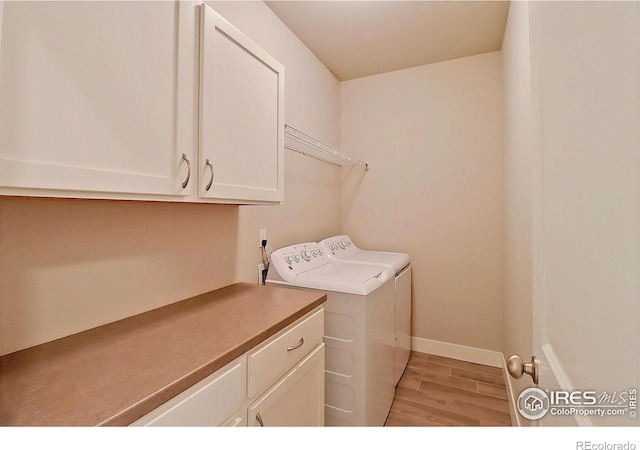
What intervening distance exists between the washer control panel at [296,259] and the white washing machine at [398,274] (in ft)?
0.54

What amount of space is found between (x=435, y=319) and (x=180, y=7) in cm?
288

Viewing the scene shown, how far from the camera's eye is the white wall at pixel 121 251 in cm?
86

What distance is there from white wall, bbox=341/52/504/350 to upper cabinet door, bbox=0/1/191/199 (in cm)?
223

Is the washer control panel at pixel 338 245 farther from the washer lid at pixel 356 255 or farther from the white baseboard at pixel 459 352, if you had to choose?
the white baseboard at pixel 459 352

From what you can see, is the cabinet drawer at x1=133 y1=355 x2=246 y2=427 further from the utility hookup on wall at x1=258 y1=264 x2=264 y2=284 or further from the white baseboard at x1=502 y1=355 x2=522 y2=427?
the white baseboard at x1=502 y1=355 x2=522 y2=427

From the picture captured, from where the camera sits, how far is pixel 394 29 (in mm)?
2176

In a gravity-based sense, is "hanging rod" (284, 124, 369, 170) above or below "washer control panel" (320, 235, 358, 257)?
above

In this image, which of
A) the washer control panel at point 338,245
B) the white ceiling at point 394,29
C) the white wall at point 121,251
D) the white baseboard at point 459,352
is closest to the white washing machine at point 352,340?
the white wall at point 121,251

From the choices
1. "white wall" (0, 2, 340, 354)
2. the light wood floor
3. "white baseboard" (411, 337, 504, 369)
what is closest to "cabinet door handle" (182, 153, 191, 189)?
"white wall" (0, 2, 340, 354)

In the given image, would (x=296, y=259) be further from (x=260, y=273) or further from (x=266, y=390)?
(x=266, y=390)

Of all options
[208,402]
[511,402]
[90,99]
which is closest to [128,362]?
[208,402]

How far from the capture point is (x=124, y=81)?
85 cm

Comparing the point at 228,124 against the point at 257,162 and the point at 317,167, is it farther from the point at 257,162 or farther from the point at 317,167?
the point at 317,167

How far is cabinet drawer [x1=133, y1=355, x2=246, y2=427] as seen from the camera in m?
0.69
